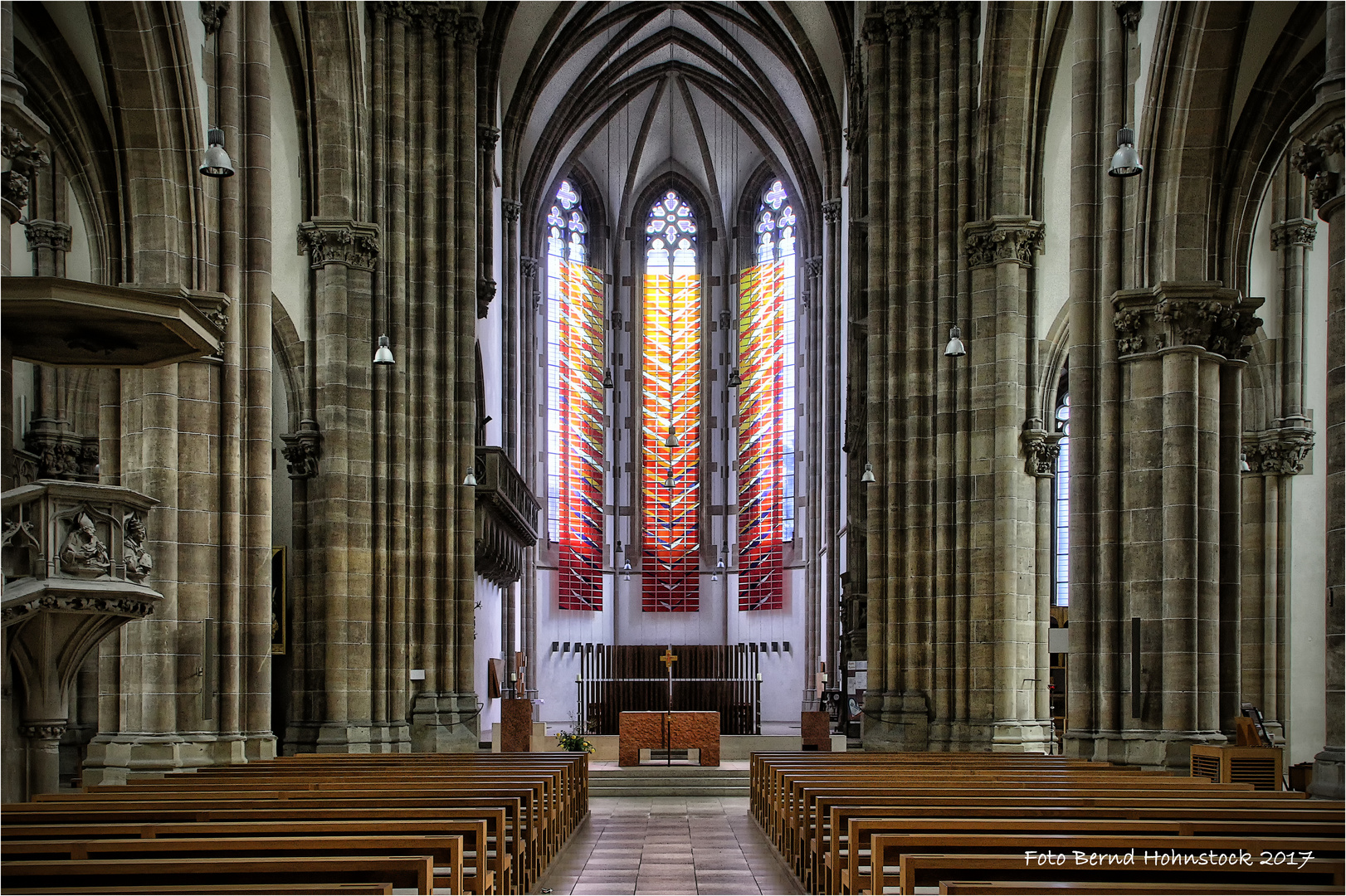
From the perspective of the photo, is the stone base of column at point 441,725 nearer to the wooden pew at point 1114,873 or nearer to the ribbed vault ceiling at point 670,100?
the ribbed vault ceiling at point 670,100

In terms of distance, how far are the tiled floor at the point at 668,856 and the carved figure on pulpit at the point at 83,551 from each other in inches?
158

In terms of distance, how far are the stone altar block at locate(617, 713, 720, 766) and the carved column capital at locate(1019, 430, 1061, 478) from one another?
7148mm

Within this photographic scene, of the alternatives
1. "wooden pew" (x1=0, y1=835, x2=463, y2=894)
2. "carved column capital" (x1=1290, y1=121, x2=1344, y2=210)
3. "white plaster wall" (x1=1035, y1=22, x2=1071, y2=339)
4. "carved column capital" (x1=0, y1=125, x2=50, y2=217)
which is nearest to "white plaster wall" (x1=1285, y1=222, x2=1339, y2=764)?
"white plaster wall" (x1=1035, y1=22, x2=1071, y2=339)

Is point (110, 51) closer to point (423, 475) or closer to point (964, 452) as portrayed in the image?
point (423, 475)

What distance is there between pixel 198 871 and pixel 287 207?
1548 cm

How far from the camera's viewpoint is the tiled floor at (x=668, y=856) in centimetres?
1057

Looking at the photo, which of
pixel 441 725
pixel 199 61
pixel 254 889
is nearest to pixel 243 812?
pixel 254 889

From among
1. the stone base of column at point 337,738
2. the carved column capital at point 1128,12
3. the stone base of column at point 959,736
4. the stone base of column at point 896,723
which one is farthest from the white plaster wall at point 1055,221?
the stone base of column at point 337,738

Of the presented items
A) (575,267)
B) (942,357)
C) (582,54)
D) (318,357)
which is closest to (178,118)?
(318,357)

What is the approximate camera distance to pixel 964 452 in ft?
64.6

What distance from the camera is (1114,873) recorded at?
19.1 ft

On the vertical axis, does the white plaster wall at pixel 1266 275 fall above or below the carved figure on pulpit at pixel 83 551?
above

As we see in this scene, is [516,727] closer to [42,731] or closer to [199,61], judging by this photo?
[199,61]

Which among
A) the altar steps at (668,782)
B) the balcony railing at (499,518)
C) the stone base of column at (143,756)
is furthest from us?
the balcony railing at (499,518)
